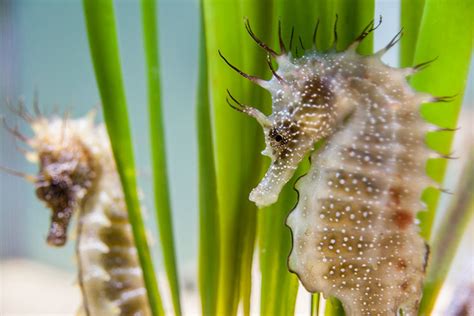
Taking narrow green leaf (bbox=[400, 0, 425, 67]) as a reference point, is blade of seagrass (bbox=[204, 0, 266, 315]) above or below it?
below

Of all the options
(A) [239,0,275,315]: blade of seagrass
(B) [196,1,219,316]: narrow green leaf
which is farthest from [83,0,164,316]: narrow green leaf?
(A) [239,0,275,315]: blade of seagrass

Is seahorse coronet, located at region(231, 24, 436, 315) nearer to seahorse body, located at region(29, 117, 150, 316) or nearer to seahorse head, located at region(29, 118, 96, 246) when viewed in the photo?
seahorse body, located at region(29, 117, 150, 316)

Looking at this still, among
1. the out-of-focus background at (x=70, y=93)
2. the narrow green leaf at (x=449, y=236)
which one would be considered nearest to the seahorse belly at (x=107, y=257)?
the out-of-focus background at (x=70, y=93)

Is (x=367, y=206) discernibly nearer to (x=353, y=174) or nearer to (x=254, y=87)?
(x=353, y=174)

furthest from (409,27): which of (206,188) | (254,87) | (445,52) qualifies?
(206,188)

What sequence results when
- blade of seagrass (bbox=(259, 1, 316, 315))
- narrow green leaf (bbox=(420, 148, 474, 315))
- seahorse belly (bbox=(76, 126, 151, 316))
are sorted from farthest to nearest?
seahorse belly (bbox=(76, 126, 151, 316)), narrow green leaf (bbox=(420, 148, 474, 315)), blade of seagrass (bbox=(259, 1, 316, 315))

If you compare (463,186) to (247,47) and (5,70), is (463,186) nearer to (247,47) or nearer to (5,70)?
(247,47)
